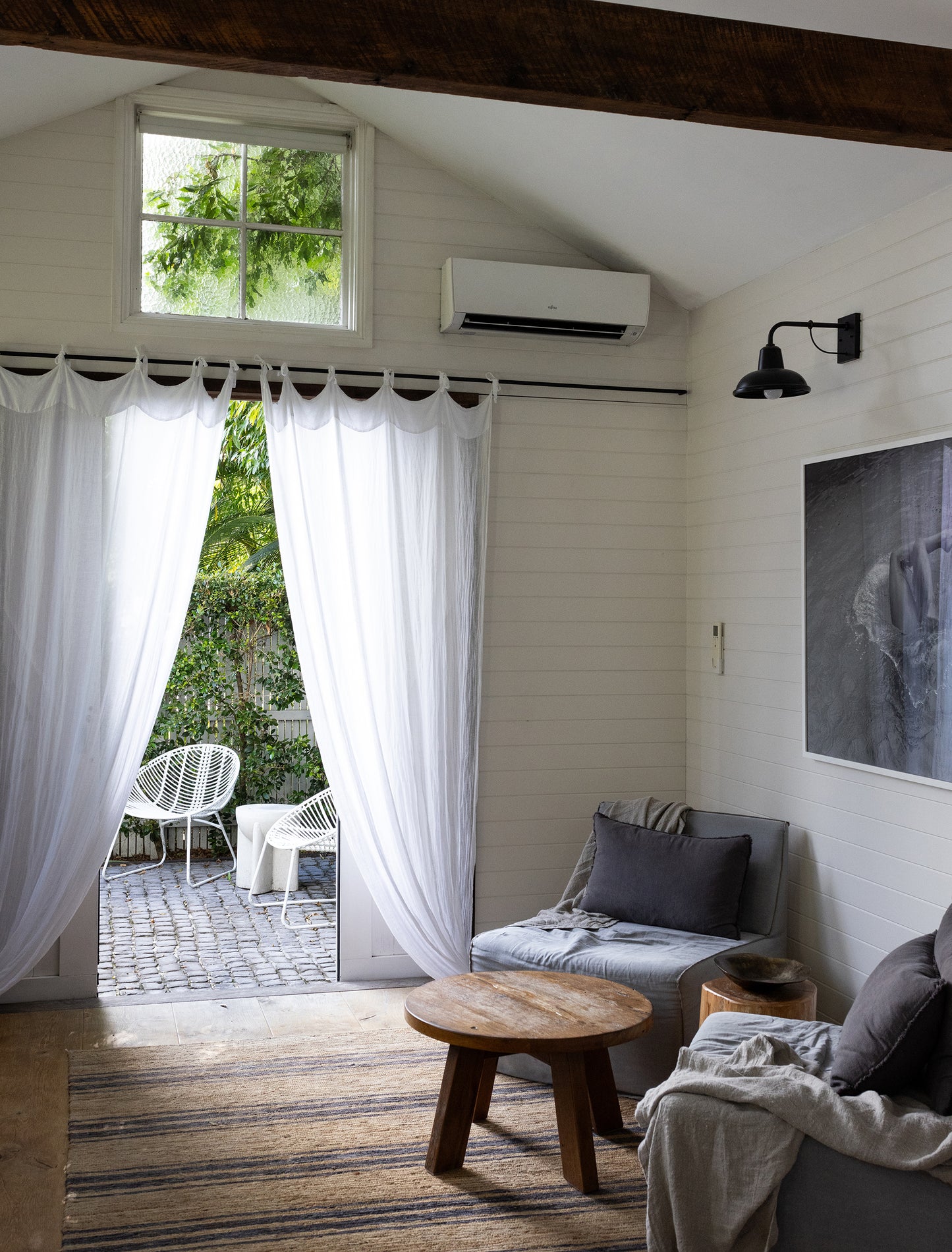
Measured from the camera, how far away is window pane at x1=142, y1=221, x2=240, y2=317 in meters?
4.26

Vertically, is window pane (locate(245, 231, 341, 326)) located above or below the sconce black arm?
above

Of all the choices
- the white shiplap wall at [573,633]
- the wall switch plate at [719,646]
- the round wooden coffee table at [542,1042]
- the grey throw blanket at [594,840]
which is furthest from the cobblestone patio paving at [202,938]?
the wall switch plate at [719,646]

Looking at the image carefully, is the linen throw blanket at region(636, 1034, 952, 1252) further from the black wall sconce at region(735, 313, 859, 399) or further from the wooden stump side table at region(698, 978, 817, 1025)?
the black wall sconce at region(735, 313, 859, 399)

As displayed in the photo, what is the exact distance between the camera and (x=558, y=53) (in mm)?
2342

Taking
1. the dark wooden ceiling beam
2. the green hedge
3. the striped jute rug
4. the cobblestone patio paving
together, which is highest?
the dark wooden ceiling beam

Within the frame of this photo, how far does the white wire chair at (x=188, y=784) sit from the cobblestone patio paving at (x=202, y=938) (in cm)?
20

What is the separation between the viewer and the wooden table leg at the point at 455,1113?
3.00 meters

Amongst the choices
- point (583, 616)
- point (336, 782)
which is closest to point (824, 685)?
point (583, 616)

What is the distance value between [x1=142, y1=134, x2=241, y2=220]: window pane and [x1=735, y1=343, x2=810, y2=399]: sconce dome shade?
6.94 ft

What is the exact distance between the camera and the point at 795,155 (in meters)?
3.43

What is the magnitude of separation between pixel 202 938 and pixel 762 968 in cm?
292

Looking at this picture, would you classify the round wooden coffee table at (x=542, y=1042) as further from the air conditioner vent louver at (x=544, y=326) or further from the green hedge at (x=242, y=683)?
the green hedge at (x=242, y=683)

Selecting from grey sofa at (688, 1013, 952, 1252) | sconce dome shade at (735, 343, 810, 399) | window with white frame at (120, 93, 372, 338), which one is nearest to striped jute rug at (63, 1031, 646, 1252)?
grey sofa at (688, 1013, 952, 1252)

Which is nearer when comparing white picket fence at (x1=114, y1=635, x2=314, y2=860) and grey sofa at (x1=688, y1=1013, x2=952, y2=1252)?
grey sofa at (x1=688, y1=1013, x2=952, y2=1252)
